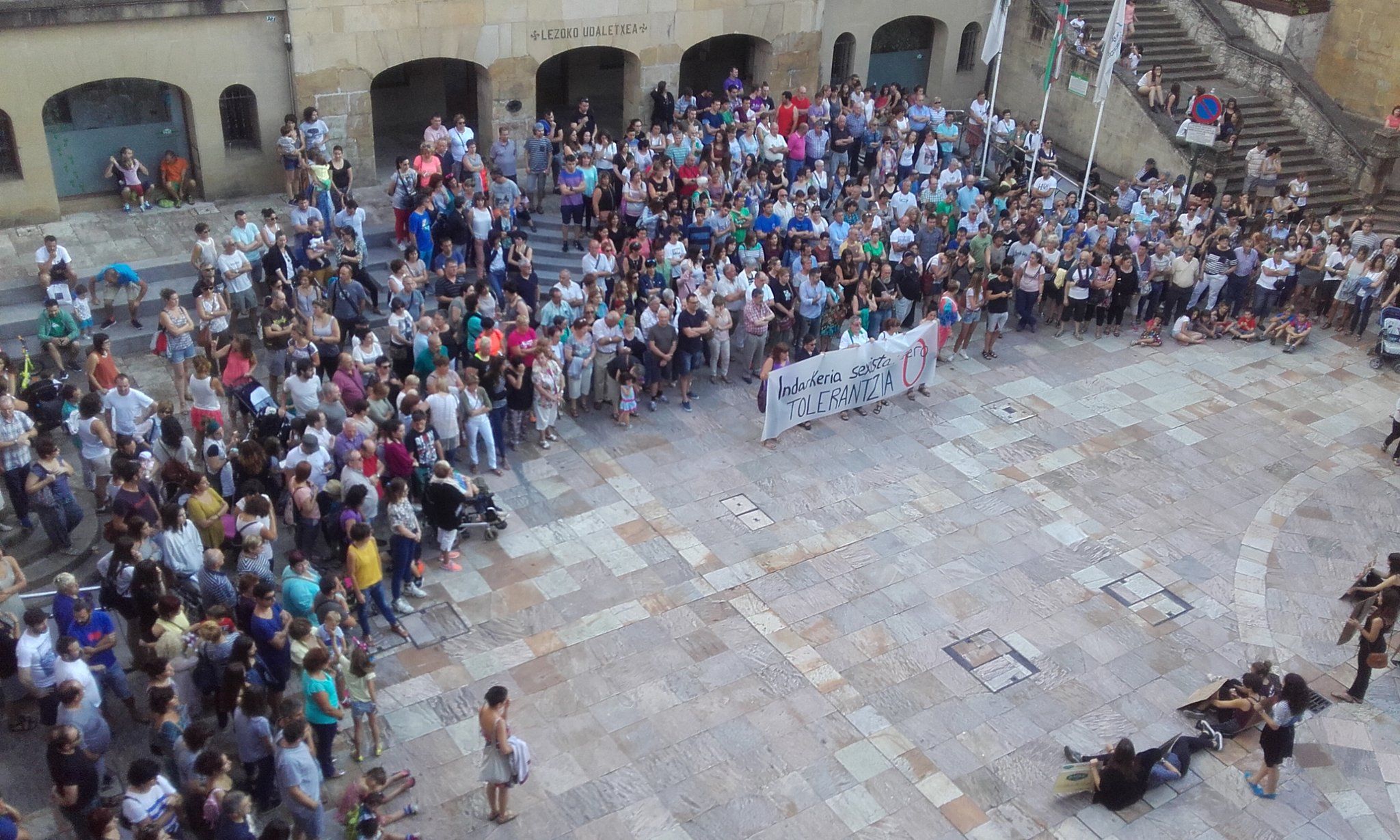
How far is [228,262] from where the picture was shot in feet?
54.6

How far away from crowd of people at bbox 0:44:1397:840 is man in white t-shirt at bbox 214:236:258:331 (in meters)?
0.06

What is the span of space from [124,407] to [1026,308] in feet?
43.7

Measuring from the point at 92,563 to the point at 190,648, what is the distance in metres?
3.35

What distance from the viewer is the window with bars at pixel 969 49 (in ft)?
94.5

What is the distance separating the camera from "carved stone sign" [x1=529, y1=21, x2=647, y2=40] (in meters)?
22.8

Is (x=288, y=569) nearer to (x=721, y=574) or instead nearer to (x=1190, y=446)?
(x=721, y=574)

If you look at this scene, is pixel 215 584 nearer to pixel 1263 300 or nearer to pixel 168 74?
pixel 168 74

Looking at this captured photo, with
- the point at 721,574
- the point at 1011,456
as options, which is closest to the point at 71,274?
the point at 721,574

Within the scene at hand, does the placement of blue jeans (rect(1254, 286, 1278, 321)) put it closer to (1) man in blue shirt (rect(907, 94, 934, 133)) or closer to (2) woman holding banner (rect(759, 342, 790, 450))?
(1) man in blue shirt (rect(907, 94, 934, 133))

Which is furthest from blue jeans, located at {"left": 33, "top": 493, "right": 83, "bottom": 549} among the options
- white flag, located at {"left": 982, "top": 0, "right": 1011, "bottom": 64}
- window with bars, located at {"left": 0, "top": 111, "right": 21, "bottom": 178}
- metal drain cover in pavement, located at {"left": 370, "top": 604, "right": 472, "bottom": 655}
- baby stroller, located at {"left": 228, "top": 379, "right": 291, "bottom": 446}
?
white flag, located at {"left": 982, "top": 0, "right": 1011, "bottom": 64}

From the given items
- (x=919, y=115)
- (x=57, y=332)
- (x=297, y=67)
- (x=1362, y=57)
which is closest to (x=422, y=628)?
(x=57, y=332)

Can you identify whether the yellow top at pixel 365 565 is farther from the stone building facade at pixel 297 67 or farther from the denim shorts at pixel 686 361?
the stone building facade at pixel 297 67

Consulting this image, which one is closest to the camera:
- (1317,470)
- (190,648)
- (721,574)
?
(190,648)

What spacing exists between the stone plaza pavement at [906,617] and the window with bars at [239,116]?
887cm
